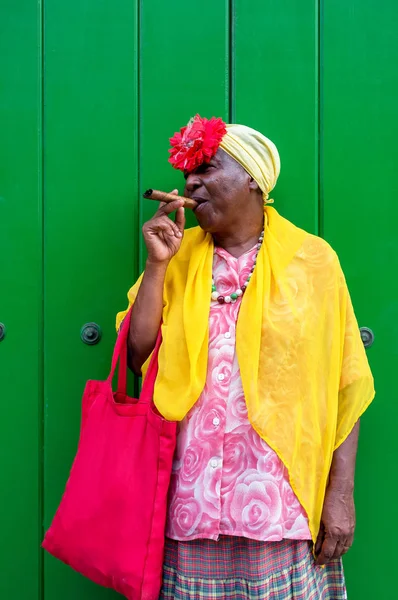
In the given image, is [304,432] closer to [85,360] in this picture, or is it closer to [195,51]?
[85,360]

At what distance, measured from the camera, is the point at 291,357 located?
1.34 metres

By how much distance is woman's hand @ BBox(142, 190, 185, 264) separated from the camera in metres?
1.41

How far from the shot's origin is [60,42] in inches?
67.3

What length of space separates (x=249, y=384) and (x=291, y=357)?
0.36 ft

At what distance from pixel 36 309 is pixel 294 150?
0.81 metres

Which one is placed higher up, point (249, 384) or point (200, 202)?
point (200, 202)

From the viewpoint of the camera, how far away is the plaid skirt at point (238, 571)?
1.29 metres

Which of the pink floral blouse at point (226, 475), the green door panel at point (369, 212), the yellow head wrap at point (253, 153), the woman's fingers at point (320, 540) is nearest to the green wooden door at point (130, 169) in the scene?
the green door panel at point (369, 212)

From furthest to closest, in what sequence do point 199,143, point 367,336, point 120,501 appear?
point 367,336, point 199,143, point 120,501

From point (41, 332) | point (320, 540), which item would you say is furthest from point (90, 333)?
point (320, 540)

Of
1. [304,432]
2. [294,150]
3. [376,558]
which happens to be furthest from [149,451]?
[294,150]

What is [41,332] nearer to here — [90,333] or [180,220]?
[90,333]

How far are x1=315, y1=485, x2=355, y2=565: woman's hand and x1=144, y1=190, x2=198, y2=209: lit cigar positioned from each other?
70 centimetres

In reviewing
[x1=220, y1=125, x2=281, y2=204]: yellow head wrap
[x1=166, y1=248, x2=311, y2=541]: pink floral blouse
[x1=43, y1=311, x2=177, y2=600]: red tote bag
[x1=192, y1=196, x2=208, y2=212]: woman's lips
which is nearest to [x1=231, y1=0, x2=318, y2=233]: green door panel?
[x1=220, y1=125, x2=281, y2=204]: yellow head wrap
